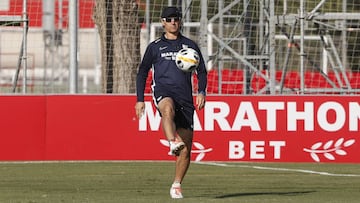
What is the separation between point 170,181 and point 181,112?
2.63 m

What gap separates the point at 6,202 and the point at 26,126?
654 centimetres

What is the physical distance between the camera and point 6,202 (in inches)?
460

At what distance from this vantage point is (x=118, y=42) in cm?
2181

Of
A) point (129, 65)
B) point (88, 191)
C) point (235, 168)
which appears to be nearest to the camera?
point (88, 191)

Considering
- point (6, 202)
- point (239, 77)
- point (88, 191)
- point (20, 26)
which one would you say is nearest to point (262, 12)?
point (239, 77)

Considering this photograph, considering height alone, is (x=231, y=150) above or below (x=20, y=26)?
below

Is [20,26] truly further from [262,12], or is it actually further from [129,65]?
[262,12]

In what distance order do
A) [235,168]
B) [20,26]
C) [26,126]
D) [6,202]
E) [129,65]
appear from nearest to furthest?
[6,202], [235,168], [26,126], [20,26], [129,65]

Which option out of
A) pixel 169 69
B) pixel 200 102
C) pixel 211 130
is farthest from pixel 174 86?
pixel 211 130

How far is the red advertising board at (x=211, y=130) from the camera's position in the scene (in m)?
18.2

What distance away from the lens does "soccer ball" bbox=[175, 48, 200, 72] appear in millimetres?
12070

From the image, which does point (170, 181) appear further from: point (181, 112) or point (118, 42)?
point (118, 42)

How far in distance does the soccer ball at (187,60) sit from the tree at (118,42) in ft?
29.3

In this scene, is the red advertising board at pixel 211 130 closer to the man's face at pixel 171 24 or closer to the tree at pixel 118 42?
the tree at pixel 118 42
